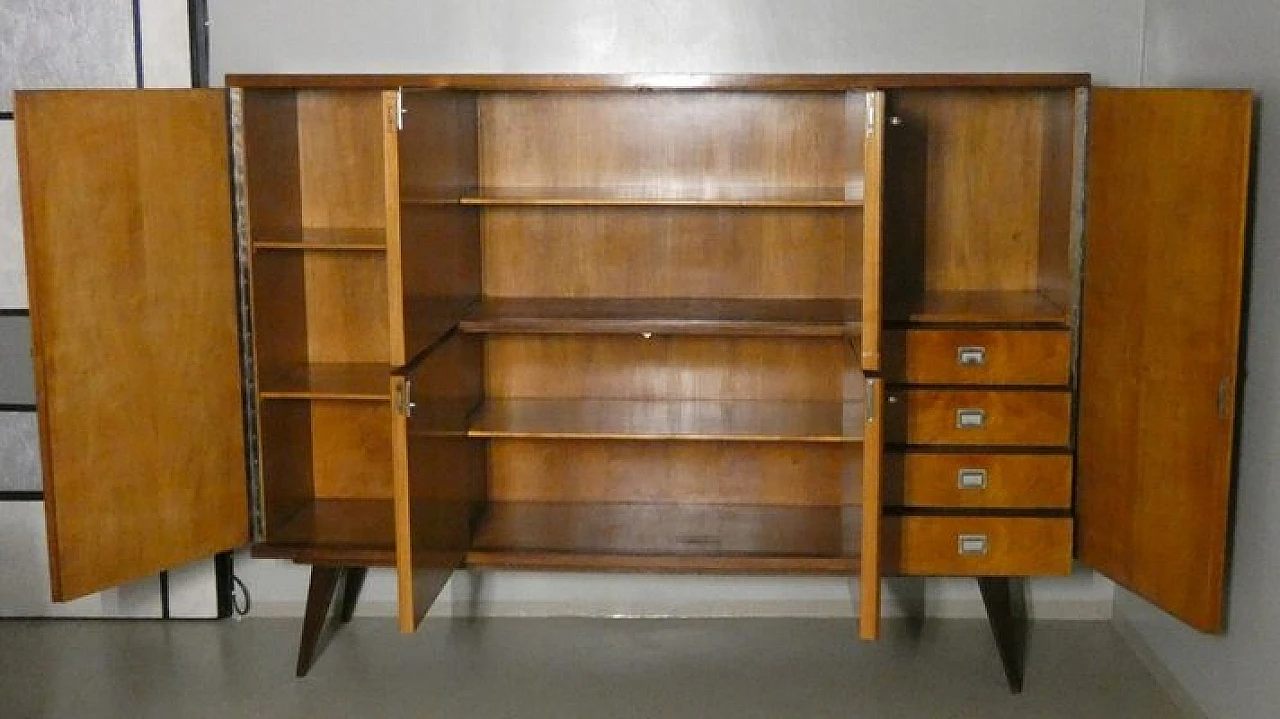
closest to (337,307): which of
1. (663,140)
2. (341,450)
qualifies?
(341,450)

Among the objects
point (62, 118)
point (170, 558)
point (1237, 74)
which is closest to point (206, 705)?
point (170, 558)

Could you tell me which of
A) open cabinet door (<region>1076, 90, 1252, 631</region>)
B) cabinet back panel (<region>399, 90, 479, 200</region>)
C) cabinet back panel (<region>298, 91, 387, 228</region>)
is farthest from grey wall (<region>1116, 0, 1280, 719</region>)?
cabinet back panel (<region>298, 91, 387, 228</region>)

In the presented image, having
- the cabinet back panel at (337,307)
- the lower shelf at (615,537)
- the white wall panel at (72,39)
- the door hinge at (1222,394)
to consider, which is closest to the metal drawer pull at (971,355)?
the lower shelf at (615,537)

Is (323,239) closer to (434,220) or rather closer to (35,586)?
(434,220)

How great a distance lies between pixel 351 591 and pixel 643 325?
4.14 ft

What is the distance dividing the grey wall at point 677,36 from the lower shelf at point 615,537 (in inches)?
47.2

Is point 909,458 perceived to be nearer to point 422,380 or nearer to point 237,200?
point 422,380

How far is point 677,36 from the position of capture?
4012 mm

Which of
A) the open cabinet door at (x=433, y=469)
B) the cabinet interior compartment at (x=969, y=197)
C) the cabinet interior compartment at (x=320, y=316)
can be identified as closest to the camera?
the open cabinet door at (x=433, y=469)

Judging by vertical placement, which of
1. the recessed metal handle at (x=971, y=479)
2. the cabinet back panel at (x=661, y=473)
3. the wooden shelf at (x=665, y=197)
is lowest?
the cabinet back panel at (x=661, y=473)

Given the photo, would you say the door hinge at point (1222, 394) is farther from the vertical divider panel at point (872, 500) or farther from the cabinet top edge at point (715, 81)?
the cabinet top edge at point (715, 81)

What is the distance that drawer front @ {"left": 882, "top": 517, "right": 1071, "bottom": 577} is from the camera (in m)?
3.65

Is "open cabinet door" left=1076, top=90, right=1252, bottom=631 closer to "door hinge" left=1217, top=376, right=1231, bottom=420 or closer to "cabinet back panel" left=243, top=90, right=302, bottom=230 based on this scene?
"door hinge" left=1217, top=376, right=1231, bottom=420

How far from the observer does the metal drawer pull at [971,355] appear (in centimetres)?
364
